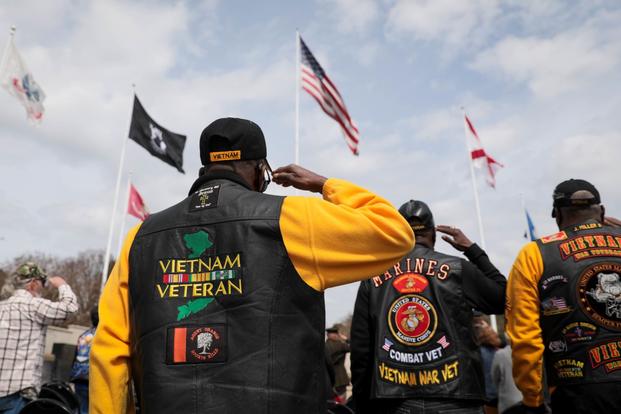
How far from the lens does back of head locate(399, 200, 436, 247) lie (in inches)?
156

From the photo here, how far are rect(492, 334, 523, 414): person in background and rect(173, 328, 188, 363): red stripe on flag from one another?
5.52m

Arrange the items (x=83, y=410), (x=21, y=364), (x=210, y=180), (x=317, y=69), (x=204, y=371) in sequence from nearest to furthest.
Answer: (x=204, y=371), (x=210, y=180), (x=21, y=364), (x=83, y=410), (x=317, y=69)

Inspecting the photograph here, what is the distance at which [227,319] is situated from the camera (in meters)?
2.01

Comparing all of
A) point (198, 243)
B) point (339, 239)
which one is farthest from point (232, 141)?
point (339, 239)

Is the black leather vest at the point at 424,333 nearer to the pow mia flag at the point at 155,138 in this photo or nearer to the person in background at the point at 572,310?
the person in background at the point at 572,310

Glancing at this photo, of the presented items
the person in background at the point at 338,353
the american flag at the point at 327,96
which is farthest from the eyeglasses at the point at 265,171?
the american flag at the point at 327,96

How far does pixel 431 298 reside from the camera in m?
3.65

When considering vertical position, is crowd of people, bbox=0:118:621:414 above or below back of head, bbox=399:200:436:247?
below

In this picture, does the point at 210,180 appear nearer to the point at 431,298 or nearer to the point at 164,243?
the point at 164,243

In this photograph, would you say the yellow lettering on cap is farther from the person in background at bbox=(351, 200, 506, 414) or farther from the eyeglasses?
the person in background at bbox=(351, 200, 506, 414)

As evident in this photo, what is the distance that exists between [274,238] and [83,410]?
5.30m

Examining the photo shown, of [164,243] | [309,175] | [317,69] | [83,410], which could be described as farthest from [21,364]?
[317,69]

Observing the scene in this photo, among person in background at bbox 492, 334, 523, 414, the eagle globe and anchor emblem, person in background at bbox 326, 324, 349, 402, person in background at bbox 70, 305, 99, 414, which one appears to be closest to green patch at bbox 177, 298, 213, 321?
person in background at bbox 70, 305, 99, 414

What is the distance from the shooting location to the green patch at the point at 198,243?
212cm
